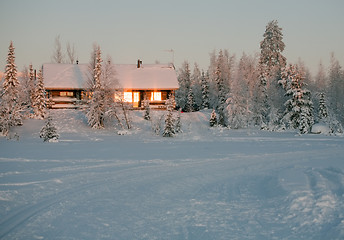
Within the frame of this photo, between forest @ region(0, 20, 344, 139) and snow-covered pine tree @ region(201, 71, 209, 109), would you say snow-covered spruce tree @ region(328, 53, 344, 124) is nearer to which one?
forest @ region(0, 20, 344, 139)

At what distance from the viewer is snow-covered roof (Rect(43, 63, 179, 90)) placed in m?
42.9

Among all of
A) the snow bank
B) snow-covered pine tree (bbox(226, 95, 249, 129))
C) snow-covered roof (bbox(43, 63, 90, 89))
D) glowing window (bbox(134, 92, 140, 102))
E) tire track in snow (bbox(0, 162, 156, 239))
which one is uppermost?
snow-covered roof (bbox(43, 63, 90, 89))

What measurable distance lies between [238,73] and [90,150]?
25.2 meters

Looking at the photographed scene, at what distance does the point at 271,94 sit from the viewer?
43.0m

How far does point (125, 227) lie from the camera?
7.57 m

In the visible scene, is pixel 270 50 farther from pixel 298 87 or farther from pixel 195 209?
pixel 195 209

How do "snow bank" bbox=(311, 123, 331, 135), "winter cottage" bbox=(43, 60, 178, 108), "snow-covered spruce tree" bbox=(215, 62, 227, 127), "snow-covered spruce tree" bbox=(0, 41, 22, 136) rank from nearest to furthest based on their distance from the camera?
"snow-covered spruce tree" bbox=(0, 41, 22, 136)
"snow bank" bbox=(311, 123, 331, 135)
"winter cottage" bbox=(43, 60, 178, 108)
"snow-covered spruce tree" bbox=(215, 62, 227, 127)

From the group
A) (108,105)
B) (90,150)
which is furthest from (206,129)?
(90,150)

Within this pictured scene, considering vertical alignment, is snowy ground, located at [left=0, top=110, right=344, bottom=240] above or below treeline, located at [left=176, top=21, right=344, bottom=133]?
below

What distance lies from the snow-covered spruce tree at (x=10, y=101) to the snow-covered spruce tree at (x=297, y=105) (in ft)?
94.0

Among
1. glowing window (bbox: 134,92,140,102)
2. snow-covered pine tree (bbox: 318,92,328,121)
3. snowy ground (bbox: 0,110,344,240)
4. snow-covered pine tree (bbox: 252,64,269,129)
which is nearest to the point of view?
snowy ground (bbox: 0,110,344,240)

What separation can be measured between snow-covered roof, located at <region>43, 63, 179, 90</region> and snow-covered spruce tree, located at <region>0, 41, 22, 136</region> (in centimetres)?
650

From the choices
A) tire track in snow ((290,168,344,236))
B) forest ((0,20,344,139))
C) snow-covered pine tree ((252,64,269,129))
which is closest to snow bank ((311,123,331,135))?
forest ((0,20,344,139))

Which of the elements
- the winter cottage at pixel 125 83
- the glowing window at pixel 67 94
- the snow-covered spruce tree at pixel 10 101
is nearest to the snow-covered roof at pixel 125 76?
the winter cottage at pixel 125 83
